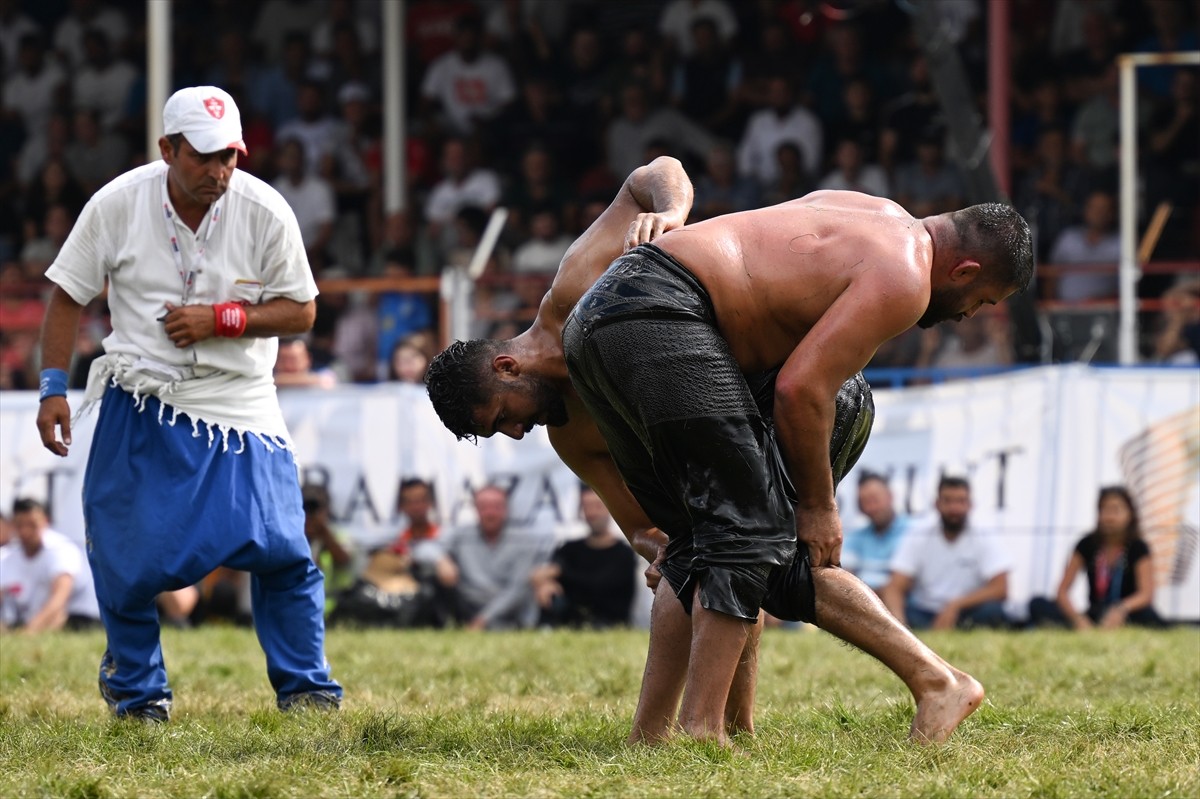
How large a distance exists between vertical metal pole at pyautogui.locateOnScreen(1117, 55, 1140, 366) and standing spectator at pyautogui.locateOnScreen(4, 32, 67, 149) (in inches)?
396

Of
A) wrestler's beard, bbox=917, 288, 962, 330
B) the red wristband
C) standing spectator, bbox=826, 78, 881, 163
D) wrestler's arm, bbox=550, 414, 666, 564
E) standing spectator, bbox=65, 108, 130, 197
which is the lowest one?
wrestler's arm, bbox=550, 414, 666, 564

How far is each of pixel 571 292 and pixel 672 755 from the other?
144cm

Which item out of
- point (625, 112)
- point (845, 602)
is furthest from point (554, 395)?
point (625, 112)

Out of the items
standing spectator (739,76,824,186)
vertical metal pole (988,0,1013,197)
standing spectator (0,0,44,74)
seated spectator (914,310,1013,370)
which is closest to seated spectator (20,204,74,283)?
standing spectator (0,0,44,74)

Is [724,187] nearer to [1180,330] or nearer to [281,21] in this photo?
[1180,330]

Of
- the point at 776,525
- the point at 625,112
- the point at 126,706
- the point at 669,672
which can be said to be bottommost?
the point at 126,706

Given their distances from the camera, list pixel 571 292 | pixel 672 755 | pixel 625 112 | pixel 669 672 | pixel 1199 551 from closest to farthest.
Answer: pixel 672 755 → pixel 669 672 → pixel 571 292 → pixel 1199 551 → pixel 625 112

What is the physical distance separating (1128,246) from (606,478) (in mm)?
6475

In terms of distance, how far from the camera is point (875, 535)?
33.7ft

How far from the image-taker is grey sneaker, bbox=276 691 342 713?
591 cm

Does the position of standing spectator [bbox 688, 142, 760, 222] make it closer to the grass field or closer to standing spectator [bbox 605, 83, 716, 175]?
standing spectator [bbox 605, 83, 716, 175]

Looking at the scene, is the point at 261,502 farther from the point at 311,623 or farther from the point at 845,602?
the point at 845,602

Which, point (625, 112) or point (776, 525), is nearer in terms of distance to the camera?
point (776, 525)

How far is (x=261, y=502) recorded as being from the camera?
232 inches
